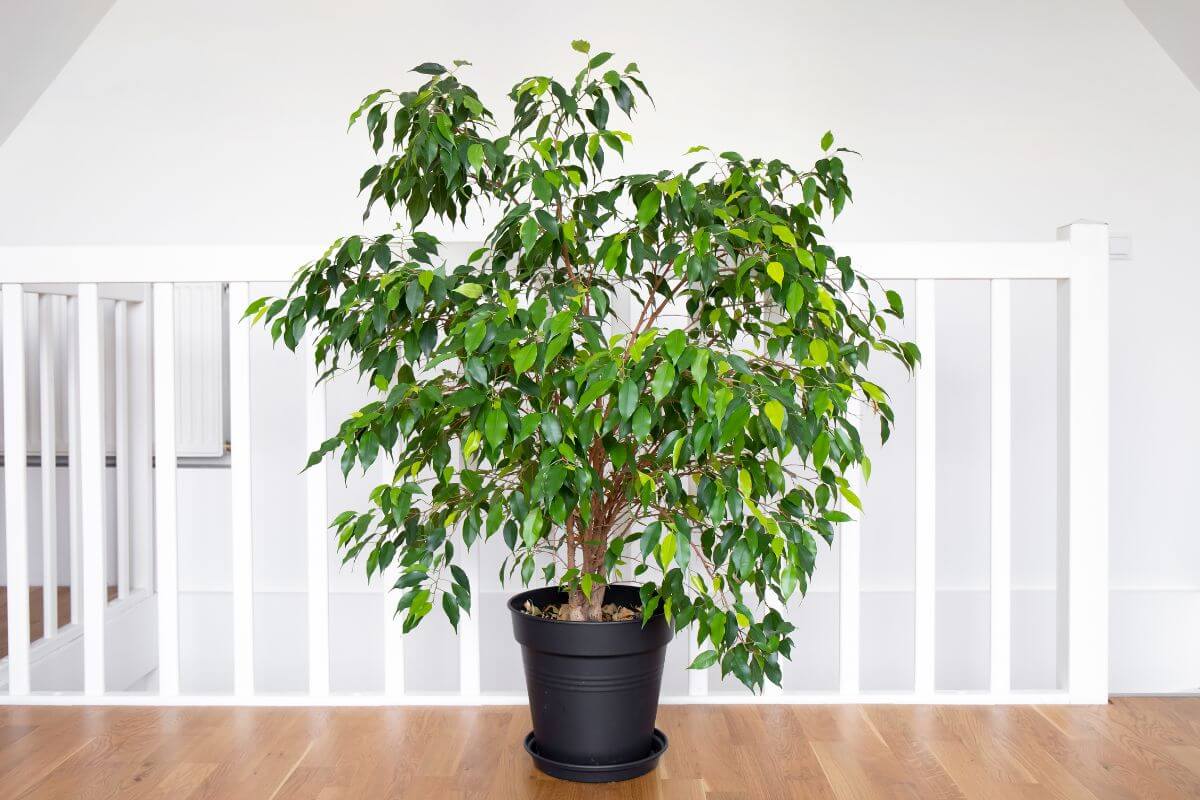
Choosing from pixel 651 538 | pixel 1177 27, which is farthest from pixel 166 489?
pixel 1177 27

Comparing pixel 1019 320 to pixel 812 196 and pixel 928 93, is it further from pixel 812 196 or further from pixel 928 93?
pixel 812 196

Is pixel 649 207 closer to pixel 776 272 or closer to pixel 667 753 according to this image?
pixel 776 272

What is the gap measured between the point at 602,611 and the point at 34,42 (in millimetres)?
2191

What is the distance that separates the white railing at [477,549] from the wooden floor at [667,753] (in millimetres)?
52

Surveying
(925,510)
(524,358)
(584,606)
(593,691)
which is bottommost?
(593,691)

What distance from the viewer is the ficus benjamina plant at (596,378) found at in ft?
3.83

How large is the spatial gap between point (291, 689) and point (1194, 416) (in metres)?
2.68

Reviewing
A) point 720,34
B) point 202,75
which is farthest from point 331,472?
point 720,34

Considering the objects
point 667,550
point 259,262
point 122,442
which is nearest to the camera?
point 667,550

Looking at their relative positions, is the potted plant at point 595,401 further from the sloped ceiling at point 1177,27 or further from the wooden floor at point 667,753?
the sloped ceiling at point 1177,27

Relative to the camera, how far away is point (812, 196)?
55.0 inches

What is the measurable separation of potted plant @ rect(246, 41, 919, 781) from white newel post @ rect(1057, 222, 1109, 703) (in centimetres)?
53

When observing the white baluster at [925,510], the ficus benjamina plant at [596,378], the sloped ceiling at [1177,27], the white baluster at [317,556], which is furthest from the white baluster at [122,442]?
the sloped ceiling at [1177,27]

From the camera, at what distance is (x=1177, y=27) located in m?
2.51
